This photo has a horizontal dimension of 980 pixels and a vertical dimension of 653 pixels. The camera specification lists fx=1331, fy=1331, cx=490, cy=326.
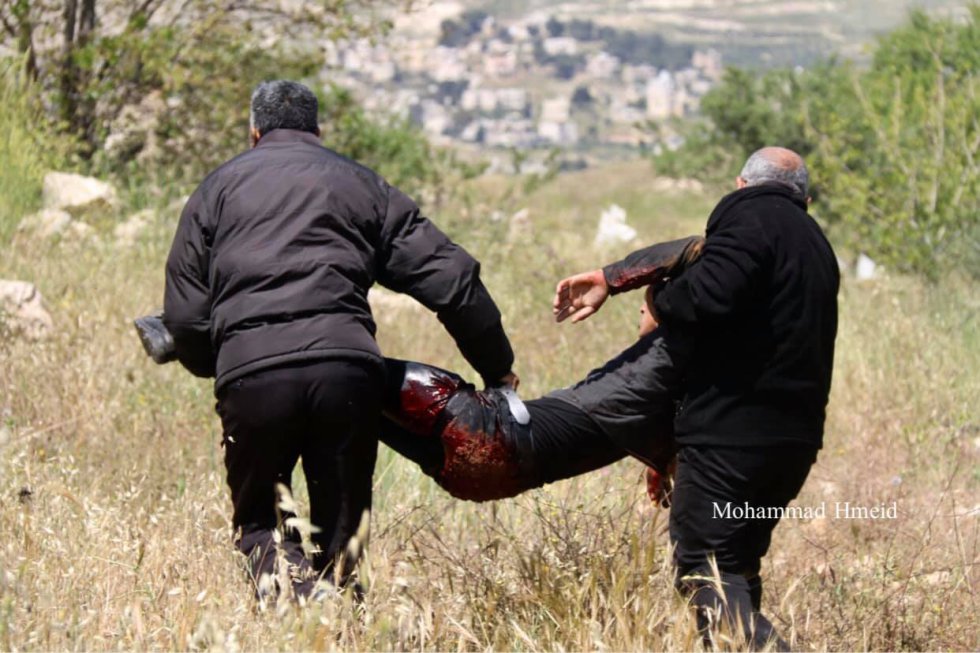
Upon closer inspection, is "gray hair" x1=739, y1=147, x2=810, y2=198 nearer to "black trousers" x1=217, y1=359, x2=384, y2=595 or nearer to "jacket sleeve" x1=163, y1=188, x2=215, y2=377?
"black trousers" x1=217, y1=359, x2=384, y2=595

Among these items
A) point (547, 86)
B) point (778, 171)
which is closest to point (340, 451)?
point (778, 171)

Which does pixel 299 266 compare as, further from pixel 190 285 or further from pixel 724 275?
pixel 724 275

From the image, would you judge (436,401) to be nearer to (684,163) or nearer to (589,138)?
(684,163)

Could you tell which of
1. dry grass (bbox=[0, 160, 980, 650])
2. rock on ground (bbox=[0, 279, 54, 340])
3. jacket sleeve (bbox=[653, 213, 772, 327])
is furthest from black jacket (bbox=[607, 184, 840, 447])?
rock on ground (bbox=[0, 279, 54, 340])

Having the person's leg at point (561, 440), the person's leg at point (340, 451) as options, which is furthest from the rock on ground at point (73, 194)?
the person's leg at point (561, 440)

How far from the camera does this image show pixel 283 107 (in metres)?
4.60

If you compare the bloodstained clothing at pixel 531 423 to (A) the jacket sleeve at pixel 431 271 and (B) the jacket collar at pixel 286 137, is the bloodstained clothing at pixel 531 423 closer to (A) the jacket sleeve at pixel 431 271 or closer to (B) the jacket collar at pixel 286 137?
(A) the jacket sleeve at pixel 431 271

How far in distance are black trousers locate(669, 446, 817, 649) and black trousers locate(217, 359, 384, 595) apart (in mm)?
1063

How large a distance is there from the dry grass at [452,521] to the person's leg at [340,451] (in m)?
0.17

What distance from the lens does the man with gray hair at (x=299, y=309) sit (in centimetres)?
419

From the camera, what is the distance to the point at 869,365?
8.73m

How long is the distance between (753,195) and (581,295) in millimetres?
676

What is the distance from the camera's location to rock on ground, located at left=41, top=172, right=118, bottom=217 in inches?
466

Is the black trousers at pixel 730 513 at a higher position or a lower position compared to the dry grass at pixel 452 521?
higher
